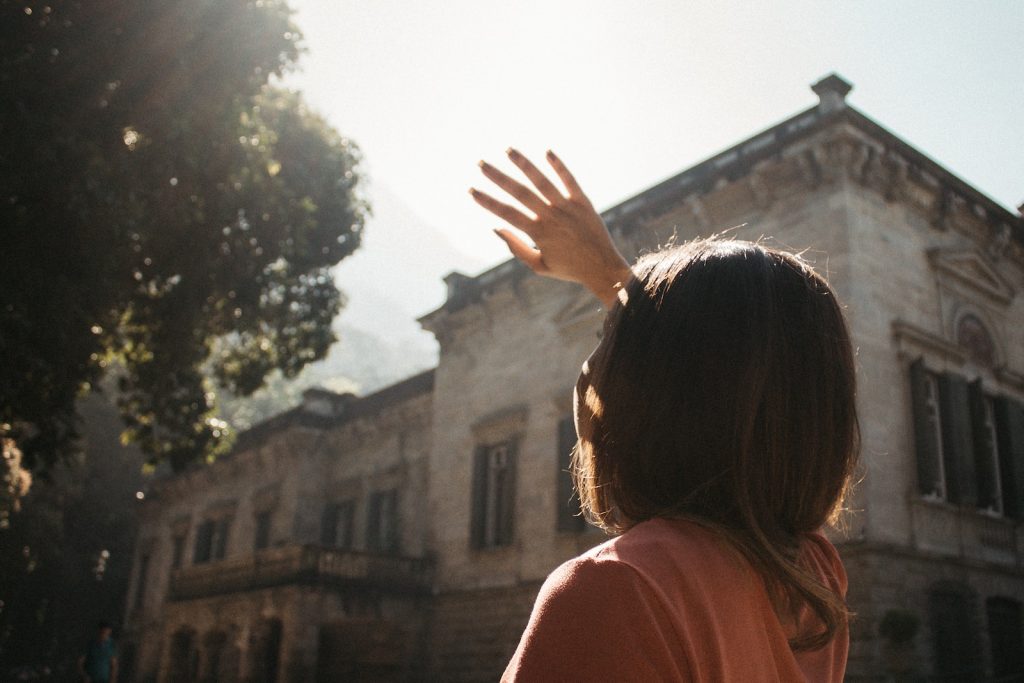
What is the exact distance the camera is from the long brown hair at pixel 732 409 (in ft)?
3.62

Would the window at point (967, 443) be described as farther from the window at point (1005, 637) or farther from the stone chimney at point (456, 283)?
the stone chimney at point (456, 283)

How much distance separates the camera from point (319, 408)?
1000 inches

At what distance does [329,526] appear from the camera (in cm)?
2391

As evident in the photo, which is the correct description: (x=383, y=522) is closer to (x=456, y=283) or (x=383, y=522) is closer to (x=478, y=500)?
(x=478, y=500)

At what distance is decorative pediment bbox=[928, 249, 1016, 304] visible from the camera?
14031 mm

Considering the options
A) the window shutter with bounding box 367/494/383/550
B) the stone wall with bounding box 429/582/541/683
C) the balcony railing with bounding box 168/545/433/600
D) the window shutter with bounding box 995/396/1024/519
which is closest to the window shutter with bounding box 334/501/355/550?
the window shutter with bounding box 367/494/383/550

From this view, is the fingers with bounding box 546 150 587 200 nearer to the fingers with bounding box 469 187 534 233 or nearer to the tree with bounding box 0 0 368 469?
the fingers with bounding box 469 187 534 233

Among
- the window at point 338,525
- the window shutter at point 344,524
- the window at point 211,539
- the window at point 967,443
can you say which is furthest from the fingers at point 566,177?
the window at point 211,539

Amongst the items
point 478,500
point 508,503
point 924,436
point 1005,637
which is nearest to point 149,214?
point 508,503

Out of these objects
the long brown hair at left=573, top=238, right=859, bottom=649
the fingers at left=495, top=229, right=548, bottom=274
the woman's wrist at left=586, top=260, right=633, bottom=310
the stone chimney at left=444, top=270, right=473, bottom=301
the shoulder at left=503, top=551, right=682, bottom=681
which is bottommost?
the shoulder at left=503, top=551, right=682, bottom=681

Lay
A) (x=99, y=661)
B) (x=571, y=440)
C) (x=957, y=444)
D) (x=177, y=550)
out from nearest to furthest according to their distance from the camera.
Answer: (x=957, y=444)
(x=99, y=661)
(x=571, y=440)
(x=177, y=550)

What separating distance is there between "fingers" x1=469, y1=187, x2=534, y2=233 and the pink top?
2.66ft

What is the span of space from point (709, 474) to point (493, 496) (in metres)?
17.1

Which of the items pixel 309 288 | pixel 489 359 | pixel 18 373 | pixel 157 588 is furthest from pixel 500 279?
pixel 157 588
